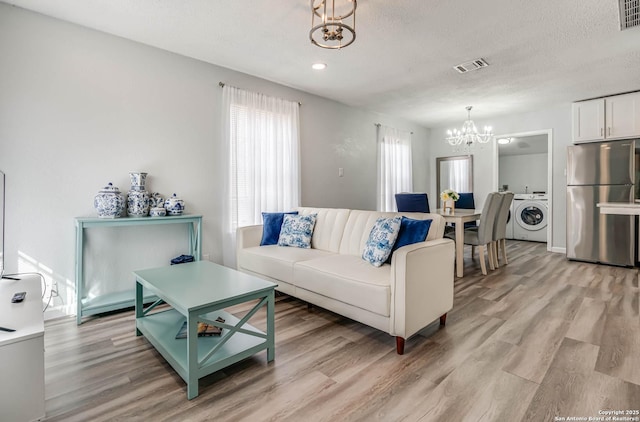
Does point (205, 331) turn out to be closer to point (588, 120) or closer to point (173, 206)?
point (173, 206)

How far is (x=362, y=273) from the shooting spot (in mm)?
2291

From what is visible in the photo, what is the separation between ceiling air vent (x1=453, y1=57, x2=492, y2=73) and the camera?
3357 millimetres

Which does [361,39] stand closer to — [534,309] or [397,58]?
[397,58]

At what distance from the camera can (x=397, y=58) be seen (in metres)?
3.28

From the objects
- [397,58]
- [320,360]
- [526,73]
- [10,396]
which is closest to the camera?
[10,396]

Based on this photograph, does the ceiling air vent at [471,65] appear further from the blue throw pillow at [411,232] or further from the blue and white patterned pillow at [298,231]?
the blue and white patterned pillow at [298,231]

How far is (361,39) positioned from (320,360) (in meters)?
2.67

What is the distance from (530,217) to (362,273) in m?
5.55

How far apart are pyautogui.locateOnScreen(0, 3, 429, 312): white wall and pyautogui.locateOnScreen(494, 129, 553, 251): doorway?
4.92m

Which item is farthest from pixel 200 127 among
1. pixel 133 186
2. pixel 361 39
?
pixel 361 39

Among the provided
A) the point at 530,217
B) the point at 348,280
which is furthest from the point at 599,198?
the point at 348,280

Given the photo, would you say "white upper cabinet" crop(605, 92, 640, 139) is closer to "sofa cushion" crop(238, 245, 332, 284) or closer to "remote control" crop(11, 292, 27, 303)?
"sofa cushion" crop(238, 245, 332, 284)

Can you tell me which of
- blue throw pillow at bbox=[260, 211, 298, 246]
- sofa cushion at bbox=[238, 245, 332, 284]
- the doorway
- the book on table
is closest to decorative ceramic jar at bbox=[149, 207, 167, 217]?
sofa cushion at bbox=[238, 245, 332, 284]

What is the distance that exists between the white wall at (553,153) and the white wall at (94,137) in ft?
14.5
